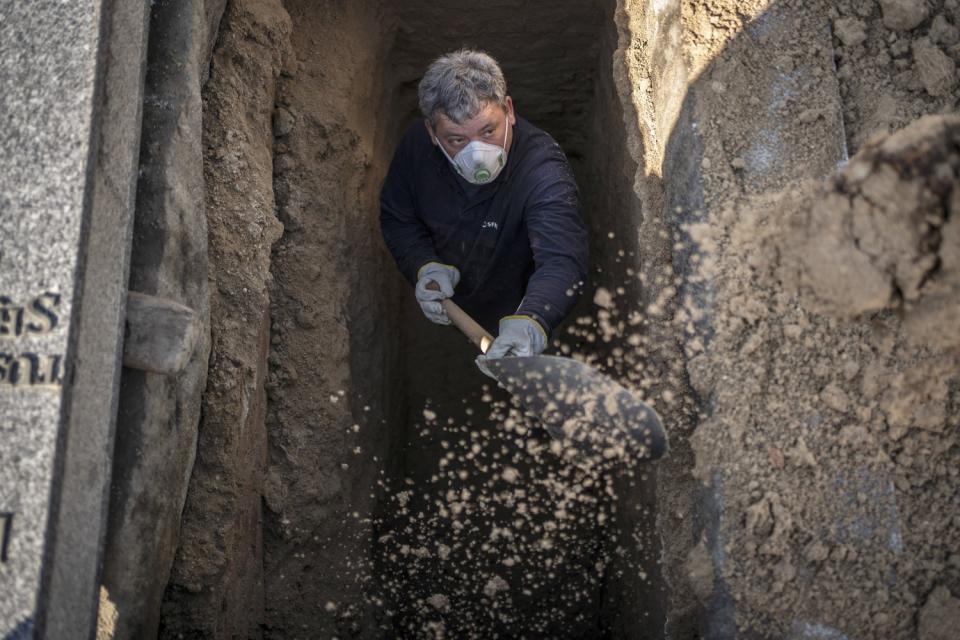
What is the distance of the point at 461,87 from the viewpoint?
316 cm

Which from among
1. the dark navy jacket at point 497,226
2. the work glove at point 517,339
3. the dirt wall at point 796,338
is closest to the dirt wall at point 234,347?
the dark navy jacket at point 497,226

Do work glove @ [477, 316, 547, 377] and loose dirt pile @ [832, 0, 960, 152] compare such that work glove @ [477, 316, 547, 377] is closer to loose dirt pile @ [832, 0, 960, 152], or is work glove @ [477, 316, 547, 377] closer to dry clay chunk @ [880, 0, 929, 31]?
loose dirt pile @ [832, 0, 960, 152]

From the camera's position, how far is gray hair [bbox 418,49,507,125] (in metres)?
3.16

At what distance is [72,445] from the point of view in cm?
198

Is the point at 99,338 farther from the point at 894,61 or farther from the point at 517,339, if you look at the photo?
the point at 894,61

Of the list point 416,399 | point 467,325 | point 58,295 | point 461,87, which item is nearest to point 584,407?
point 467,325

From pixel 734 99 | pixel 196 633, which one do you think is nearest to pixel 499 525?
pixel 196 633

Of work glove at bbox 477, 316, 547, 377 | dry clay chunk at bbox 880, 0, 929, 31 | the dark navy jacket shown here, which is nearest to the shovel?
work glove at bbox 477, 316, 547, 377

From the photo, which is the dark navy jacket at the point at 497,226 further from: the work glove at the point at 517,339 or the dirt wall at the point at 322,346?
the dirt wall at the point at 322,346

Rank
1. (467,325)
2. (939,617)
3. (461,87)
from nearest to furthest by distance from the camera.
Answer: (939,617), (461,87), (467,325)

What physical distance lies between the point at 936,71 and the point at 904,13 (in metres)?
0.24

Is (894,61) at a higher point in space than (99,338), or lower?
higher

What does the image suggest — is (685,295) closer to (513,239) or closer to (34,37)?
(513,239)

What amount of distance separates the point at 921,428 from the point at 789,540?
524mm
